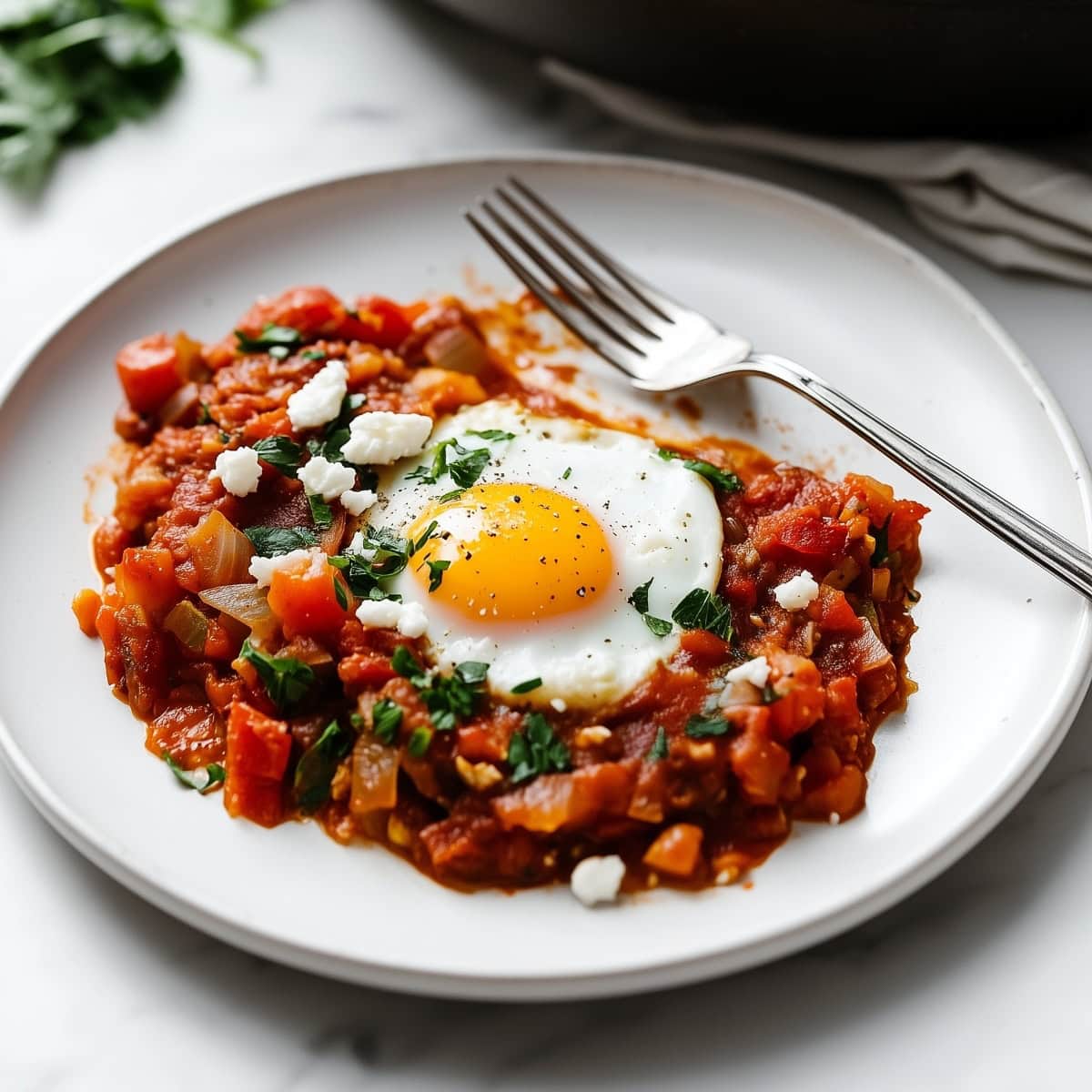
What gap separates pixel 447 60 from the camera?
6785 millimetres

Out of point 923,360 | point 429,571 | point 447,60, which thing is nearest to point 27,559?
point 429,571

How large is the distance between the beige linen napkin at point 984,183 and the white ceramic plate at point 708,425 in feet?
2.26

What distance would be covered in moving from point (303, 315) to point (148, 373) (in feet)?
1.94

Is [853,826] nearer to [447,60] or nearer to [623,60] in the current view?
[623,60]

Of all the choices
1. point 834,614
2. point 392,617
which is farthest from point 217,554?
point 834,614

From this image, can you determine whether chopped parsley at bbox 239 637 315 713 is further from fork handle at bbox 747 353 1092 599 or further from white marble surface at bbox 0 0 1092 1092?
fork handle at bbox 747 353 1092 599

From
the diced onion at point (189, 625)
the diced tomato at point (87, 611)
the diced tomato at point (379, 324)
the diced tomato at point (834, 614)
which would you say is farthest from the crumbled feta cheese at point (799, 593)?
the diced tomato at point (87, 611)

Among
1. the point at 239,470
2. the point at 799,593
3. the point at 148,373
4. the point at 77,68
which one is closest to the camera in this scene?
the point at 799,593

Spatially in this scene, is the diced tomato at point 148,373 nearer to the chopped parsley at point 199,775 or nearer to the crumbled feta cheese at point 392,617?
the crumbled feta cheese at point 392,617

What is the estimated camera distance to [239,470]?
4164mm

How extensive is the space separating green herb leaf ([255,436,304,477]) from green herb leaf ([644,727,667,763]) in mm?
1533

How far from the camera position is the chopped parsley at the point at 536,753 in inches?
139

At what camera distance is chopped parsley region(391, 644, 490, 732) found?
3.64 m

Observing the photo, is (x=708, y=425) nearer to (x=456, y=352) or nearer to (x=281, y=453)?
(x=456, y=352)
